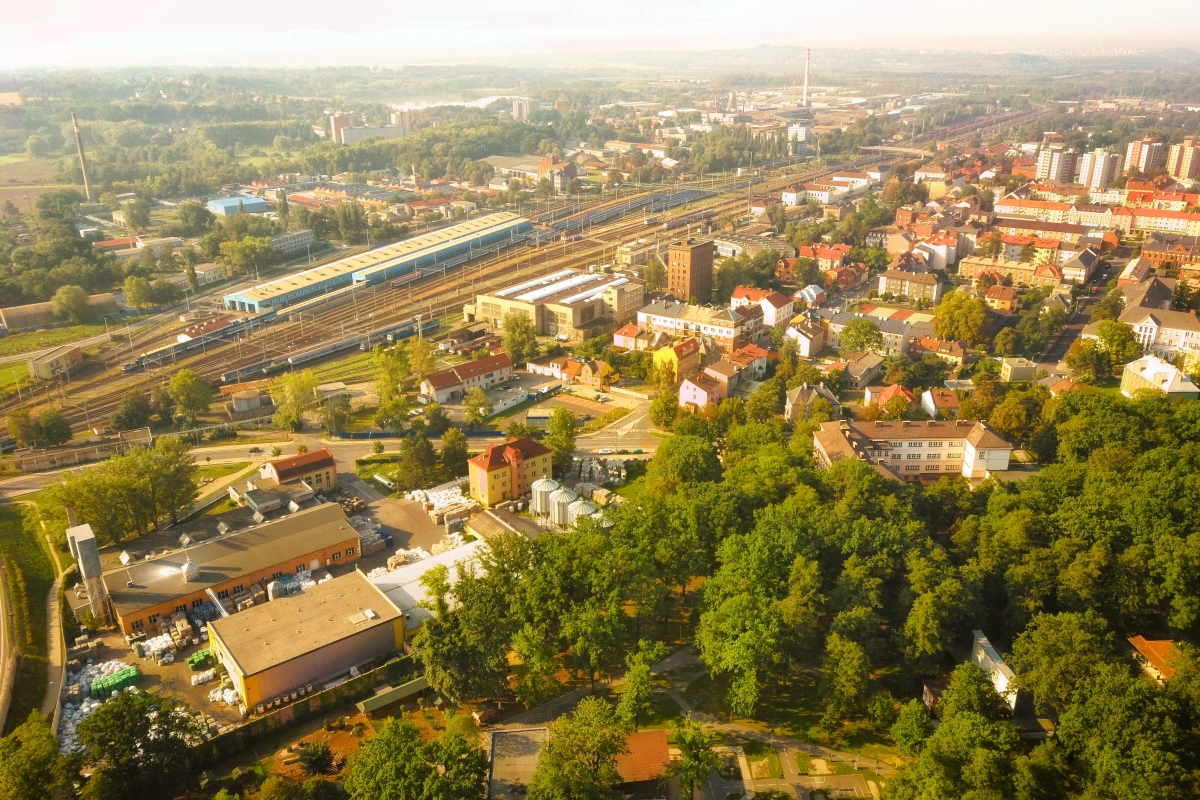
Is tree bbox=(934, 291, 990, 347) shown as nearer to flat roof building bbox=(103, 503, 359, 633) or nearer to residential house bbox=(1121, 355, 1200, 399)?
residential house bbox=(1121, 355, 1200, 399)

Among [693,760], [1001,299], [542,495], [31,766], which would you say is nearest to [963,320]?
[1001,299]

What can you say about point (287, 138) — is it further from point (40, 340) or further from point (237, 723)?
point (237, 723)

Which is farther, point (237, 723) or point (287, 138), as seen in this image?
point (287, 138)

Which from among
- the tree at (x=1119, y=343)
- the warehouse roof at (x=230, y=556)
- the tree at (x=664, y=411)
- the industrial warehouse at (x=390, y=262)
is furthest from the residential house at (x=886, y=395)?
the industrial warehouse at (x=390, y=262)

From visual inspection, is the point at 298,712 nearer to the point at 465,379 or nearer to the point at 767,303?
the point at 465,379

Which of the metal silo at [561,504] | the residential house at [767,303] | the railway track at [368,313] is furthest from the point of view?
the residential house at [767,303]

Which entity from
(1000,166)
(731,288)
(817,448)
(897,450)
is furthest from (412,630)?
(1000,166)

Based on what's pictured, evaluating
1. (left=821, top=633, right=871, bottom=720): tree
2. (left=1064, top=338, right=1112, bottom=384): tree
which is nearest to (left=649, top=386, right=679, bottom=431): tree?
(left=821, top=633, right=871, bottom=720): tree

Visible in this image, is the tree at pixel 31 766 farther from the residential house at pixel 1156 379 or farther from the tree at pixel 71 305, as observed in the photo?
the tree at pixel 71 305
